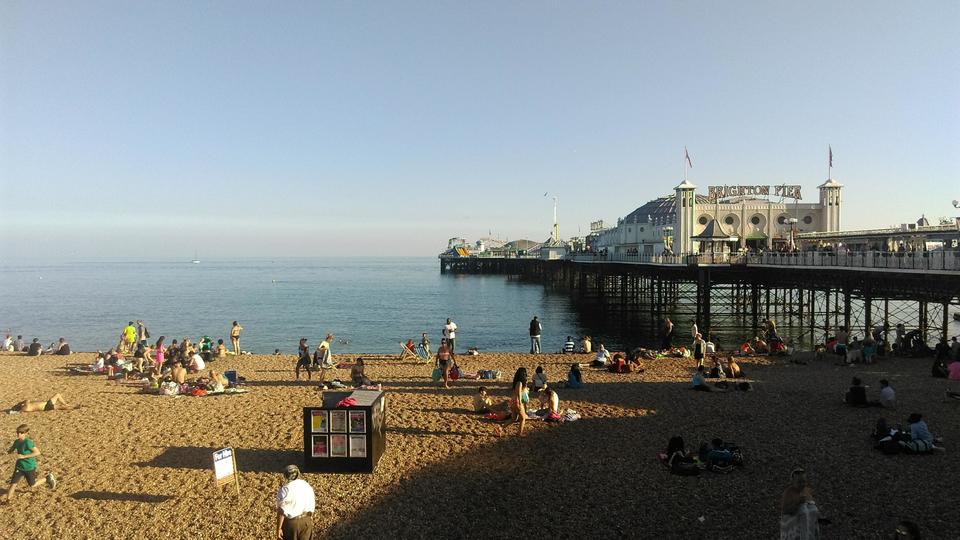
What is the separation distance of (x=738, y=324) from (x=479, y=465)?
106ft

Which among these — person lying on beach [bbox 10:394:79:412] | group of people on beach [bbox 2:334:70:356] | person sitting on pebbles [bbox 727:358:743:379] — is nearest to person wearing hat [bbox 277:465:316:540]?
person lying on beach [bbox 10:394:79:412]

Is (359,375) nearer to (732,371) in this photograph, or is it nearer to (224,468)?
(224,468)

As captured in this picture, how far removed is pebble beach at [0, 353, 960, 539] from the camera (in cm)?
713

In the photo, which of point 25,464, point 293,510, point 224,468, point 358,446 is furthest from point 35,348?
point 293,510

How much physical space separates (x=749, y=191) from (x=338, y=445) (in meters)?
50.5

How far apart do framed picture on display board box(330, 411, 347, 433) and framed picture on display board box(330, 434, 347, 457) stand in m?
0.10

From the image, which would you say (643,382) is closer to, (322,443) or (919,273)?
(322,443)

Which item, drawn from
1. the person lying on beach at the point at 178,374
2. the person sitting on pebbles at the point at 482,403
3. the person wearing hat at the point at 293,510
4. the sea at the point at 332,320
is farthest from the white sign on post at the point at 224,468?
the sea at the point at 332,320

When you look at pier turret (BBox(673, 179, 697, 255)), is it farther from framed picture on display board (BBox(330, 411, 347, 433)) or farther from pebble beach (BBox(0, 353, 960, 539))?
framed picture on display board (BBox(330, 411, 347, 433))

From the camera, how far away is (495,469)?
28.9 feet

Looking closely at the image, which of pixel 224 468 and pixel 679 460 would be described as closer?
pixel 224 468

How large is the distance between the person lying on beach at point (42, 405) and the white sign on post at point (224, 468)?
723 centimetres

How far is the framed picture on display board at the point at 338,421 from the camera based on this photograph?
28.0ft

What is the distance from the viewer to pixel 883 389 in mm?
11734
